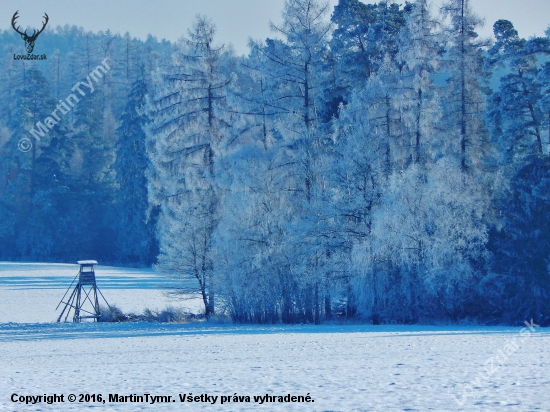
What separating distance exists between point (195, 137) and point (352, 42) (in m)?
8.61

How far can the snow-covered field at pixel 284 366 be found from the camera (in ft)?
31.9

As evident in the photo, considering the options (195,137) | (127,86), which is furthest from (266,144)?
(127,86)

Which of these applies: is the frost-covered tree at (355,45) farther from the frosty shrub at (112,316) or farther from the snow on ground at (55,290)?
the frosty shrub at (112,316)

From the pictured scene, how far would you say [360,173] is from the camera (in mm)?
26953

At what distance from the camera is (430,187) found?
86.3ft

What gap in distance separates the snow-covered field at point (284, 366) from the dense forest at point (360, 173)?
2.92 meters

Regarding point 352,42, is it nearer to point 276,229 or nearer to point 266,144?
point 266,144

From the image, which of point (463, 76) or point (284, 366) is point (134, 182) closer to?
point (463, 76)

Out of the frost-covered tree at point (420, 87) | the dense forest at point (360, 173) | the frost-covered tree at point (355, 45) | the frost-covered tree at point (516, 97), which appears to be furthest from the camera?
the frost-covered tree at point (516, 97)

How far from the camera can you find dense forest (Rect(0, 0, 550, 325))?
26.0 metres

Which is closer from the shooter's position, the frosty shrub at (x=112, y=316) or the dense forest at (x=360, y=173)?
the dense forest at (x=360, y=173)

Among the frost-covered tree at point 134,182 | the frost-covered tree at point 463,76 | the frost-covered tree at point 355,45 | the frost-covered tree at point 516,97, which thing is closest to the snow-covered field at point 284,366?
the frost-covered tree at point 463,76

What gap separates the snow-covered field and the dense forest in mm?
2921

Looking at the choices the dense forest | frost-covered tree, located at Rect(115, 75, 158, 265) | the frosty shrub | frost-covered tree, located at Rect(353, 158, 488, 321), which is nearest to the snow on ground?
the frosty shrub
